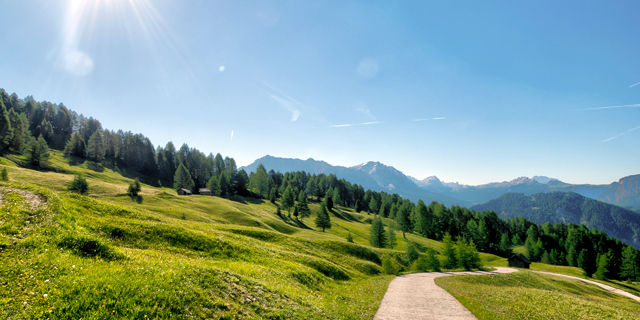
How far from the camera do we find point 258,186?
143 m

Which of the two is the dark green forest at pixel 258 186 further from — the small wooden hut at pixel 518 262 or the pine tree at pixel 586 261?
the small wooden hut at pixel 518 262

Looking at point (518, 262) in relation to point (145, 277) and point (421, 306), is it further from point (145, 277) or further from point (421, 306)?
point (145, 277)

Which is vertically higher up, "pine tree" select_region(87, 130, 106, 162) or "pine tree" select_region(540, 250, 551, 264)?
"pine tree" select_region(87, 130, 106, 162)

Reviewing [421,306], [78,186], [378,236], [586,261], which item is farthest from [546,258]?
[78,186]

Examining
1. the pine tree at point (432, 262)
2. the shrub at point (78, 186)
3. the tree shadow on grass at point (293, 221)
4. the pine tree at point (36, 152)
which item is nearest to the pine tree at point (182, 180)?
the pine tree at point (36, 152)

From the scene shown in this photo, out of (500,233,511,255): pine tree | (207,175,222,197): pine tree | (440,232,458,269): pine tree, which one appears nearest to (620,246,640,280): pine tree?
(500,233,511,255): pine tree

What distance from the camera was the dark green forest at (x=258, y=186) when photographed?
93.5 m

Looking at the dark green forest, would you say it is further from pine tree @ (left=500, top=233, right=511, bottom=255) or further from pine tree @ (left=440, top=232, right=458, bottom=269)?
pine tree @ (left=440, top=232, right=458, bottom=269)

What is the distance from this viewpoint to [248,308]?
507 inches

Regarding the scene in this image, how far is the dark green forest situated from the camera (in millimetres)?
93500

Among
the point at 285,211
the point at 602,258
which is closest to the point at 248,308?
the point at 285,211

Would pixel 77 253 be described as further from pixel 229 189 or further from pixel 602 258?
pixel 602 258

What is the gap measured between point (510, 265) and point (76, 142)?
20447cm

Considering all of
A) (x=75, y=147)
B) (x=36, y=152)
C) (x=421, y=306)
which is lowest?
(x=421, y=306)
